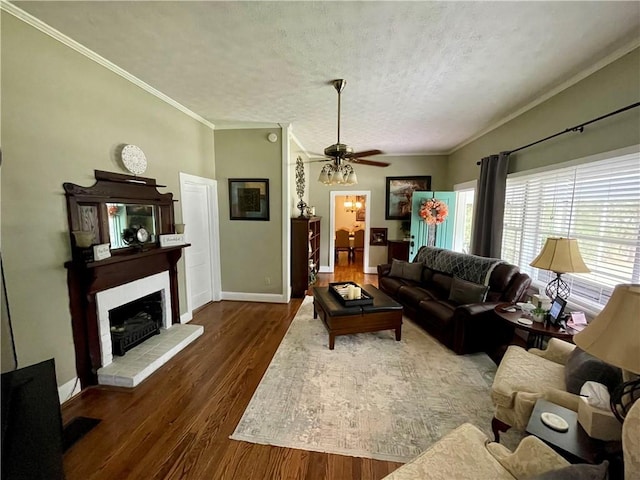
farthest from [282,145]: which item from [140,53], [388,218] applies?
[388,218]

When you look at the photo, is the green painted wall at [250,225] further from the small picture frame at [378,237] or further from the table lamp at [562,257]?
the table lamp at [562,257]

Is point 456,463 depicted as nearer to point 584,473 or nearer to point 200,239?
point 584,473

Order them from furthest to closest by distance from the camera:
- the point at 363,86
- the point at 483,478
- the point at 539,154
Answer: the point at 539,154
the point at 363,86
the point at 483,478

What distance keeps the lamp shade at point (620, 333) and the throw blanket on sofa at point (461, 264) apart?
2286 millimetres

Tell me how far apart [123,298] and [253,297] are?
6.80ft

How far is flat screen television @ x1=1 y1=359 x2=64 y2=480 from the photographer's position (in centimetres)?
135

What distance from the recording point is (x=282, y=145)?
163 inches

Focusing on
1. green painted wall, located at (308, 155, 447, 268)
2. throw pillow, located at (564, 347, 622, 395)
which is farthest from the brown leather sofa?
green painted wall, located at (308, 155, 447, 268)

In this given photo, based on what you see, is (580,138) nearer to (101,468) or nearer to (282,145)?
(282,145)

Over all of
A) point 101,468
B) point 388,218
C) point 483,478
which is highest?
point 388,218

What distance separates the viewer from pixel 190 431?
189cm

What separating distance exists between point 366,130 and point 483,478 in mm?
4291

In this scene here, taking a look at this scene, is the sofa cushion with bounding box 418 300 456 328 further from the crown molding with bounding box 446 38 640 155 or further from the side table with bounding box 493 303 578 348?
the crown molding with bounding box 446 38 640 155

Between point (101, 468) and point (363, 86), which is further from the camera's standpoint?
point (363, 86)
